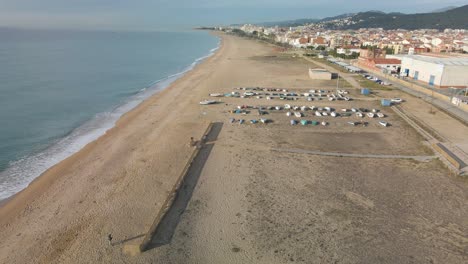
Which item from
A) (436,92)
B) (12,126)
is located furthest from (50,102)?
(436,92)

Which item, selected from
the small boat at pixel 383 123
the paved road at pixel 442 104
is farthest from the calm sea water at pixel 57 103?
the paved road at pixel 442 104

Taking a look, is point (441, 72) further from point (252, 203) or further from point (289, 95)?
point (252, 203)

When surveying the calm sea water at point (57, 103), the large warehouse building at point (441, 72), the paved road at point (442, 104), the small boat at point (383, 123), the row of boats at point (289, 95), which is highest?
the large warehouse building at point (441, 72)

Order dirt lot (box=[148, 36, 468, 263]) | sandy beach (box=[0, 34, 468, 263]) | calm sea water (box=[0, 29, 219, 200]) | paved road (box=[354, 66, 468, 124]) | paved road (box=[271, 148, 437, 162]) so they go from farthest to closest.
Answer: paved road (box=[354, 66, 468, 124]) < calm sea water (box=[0, 29, 219, 200]) < paved road (box=[271, 148, 437, 162]) < sandy beach (box=[0, 34, 468, 263]) < dirt lot (box=[148, 36, 468, 263])

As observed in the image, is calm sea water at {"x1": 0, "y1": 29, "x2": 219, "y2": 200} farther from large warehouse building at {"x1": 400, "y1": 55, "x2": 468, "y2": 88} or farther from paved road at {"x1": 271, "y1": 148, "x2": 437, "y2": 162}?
large warehouse building at {"x1": 400, "y1": 55, "x2": 468, "y2": 88}

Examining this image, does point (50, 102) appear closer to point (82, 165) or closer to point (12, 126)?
point (12, 126)

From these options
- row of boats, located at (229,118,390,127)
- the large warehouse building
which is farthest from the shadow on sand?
the large warehouse building

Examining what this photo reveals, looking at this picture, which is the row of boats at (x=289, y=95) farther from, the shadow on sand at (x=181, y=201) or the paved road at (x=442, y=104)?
the shadow on sand at (x=181, y=201)
